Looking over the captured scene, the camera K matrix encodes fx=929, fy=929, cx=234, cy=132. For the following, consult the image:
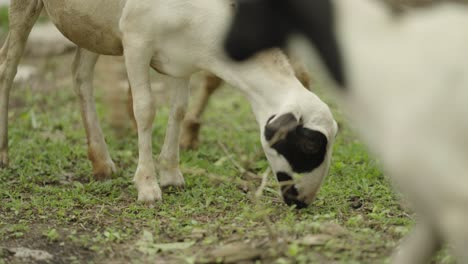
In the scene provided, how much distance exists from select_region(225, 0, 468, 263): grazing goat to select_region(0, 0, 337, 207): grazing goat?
1266 millimetres

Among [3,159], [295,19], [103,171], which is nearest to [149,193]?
[103,171]

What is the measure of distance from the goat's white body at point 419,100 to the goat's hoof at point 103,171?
3.61m

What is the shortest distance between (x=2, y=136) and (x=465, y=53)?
485 centimetres

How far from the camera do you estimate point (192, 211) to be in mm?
6199

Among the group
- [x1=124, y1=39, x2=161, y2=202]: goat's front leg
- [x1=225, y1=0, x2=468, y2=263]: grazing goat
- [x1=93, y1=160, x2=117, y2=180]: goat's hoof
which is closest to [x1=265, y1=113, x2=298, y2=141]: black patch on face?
[x1=124, y1=39, x2=161, y2=202]: goat's front leg

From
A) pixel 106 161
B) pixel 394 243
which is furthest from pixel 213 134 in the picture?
pixel 394 243

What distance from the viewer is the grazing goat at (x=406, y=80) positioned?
3705 mm

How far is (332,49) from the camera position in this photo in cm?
399

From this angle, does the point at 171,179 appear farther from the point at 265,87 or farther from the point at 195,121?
the point at 195,121

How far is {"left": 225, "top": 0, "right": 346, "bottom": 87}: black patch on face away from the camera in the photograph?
3.99 metres

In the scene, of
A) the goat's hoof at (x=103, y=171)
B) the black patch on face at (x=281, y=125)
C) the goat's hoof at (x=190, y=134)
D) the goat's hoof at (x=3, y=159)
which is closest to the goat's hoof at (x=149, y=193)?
the goat's hoof at (x=103, y=171)

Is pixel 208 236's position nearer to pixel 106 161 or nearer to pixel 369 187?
pixel 369 187

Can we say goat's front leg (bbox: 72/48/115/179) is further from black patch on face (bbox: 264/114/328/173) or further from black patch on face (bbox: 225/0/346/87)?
black patch on face (bbox: 225/0/346/87)

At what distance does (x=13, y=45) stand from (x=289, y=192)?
2.99 m
